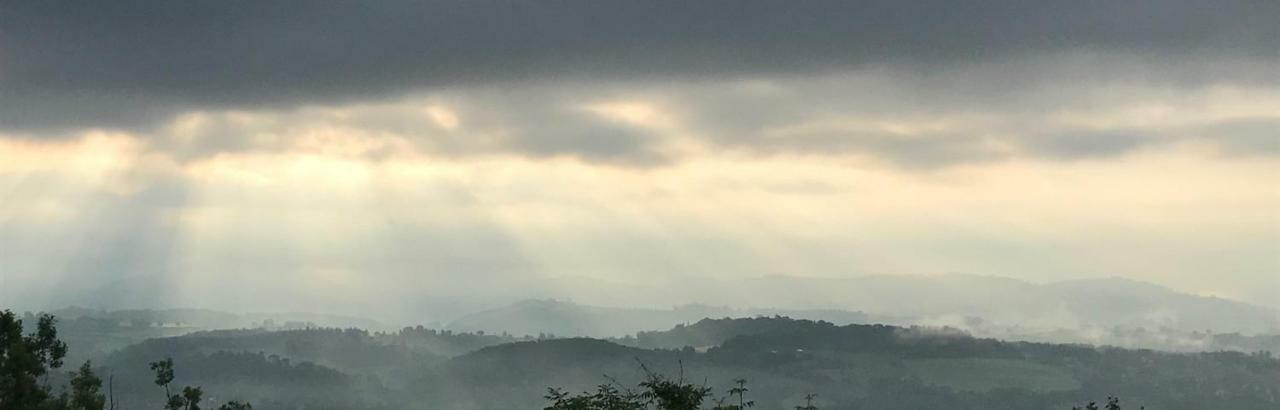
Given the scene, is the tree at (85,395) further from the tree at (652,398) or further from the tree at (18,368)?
the tree at (652,398)

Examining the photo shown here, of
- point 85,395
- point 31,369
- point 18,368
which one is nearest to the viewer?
point 18,368

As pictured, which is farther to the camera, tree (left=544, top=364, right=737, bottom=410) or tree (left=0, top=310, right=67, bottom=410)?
tree (left=0, top=310, right=67, bottom=410)

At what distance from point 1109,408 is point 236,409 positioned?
9106 cm

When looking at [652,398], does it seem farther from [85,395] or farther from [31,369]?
[31,369]

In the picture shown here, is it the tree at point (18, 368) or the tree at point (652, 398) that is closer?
the tree at point (652, 398)

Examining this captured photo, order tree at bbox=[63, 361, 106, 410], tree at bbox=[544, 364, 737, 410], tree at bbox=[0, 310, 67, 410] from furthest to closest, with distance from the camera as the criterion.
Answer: tree at bbox=[63, 361, 106, 410] < tree at bbox=[0, 310, 67, 410] < tree at bbox=[544, 364, 737, 410]

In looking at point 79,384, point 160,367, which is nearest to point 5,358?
point 79,384

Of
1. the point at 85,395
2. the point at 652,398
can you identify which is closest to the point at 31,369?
the point at 85,395

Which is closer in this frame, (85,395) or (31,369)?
(31,369)

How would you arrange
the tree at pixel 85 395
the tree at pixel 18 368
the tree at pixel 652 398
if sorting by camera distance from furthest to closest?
the tree at pixel 85 395 < the tree at pixel 18 368 < the tree at pixel 652 398

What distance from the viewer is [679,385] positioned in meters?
74.3

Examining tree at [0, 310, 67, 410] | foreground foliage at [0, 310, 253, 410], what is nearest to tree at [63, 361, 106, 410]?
foreground foliage at [0, 310, 253, 410]

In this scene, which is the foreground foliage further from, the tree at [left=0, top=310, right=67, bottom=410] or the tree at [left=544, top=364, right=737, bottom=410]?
the tree at [left=544, top=364, right=737, bottom=410]

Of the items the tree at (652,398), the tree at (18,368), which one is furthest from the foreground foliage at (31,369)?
the tree at (652,398)
